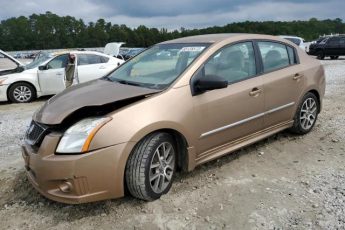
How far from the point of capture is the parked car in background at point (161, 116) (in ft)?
10.6

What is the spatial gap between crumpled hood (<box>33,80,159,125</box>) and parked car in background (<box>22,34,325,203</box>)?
1cm

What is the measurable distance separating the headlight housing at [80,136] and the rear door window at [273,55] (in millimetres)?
2445

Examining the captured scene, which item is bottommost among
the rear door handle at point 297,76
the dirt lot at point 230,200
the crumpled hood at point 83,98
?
the dirt lot at point 230,200

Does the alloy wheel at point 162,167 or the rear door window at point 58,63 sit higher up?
the rear door window at point 58,63

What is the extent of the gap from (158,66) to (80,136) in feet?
5.09

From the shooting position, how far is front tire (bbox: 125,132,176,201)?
11.2 feet

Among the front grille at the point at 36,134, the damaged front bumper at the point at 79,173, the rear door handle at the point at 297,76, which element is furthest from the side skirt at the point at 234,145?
the front grille at the point at 36,134

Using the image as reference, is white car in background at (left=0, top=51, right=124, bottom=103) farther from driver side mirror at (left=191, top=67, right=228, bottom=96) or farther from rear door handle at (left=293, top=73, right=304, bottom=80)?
driver side mirror at (left=191, top=67, right=228, bottom=96)

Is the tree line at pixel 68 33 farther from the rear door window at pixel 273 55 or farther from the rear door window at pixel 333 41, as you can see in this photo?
the rear door window at pixel 273 55

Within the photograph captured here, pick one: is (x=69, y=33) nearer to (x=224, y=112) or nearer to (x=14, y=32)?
(x=14, y=32)

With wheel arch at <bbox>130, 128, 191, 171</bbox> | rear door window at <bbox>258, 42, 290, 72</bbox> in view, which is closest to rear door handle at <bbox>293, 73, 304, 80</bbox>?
rear door window at <bbox>258, 42, 290, 72</bbox>

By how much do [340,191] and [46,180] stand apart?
281 centimetres

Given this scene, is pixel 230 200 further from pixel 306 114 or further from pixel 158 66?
pixel 306 114

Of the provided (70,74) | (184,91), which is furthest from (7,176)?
(70,74)
